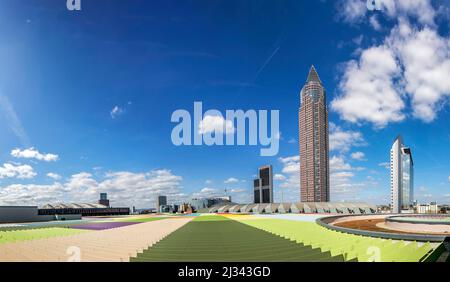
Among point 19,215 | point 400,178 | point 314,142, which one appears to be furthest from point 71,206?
point 400,178

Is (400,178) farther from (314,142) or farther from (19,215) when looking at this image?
(19,215)

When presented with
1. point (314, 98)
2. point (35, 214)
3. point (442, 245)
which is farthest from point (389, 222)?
point (314, 98)

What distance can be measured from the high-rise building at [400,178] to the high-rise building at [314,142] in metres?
36.6

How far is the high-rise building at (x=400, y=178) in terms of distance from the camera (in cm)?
14838

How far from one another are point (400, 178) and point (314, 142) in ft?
185

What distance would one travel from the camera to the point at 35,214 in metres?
64.2

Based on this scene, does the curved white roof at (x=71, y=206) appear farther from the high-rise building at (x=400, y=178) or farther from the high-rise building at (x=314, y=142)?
the high-rise building at (x=400, y=178)

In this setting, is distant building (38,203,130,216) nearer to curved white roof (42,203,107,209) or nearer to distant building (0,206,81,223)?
curved white roof (42,203,107,209)

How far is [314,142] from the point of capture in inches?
5792

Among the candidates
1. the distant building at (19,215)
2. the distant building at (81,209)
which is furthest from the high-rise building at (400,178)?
the distant building at (19,215)
